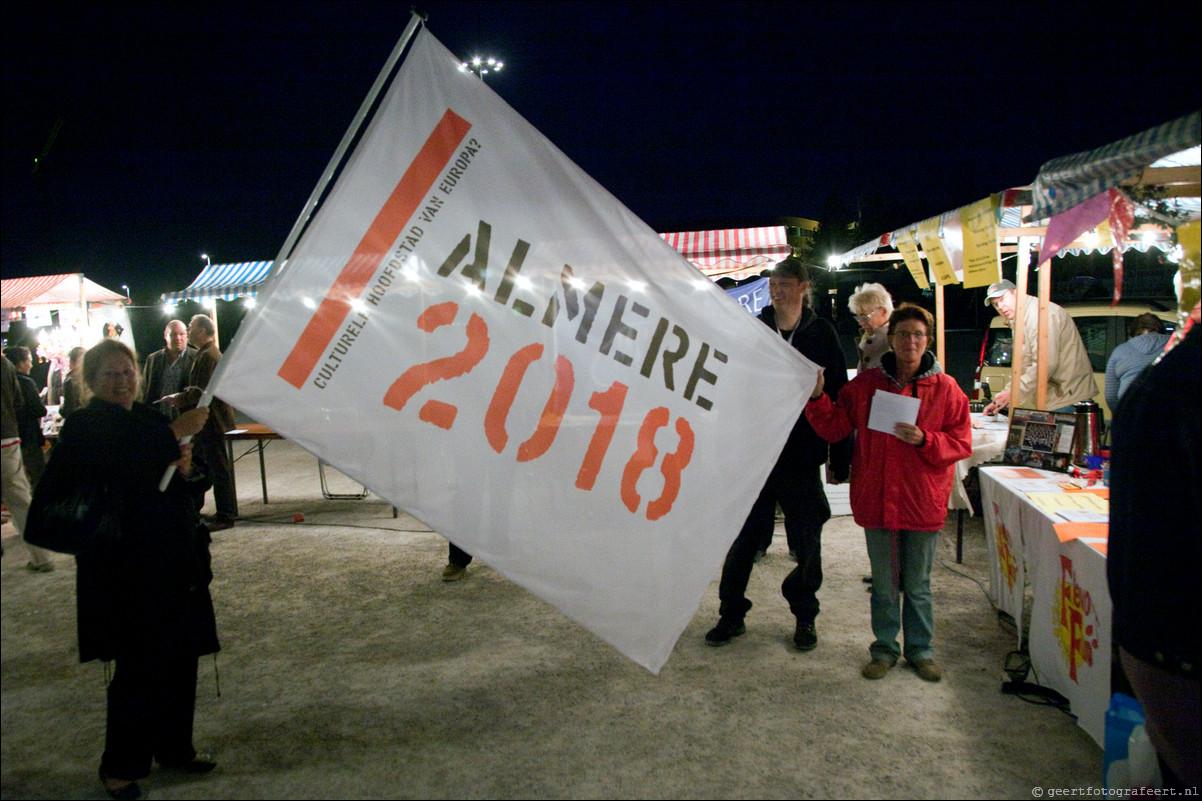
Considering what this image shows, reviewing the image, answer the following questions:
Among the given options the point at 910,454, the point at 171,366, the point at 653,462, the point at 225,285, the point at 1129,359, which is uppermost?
the point at 225,285

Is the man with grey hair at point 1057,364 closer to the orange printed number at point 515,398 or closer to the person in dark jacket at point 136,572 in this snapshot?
the orange printed number at point 515,398

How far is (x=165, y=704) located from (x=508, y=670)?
59.5 inches

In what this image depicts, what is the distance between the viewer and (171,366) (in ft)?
22.4

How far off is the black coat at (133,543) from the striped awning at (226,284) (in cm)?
900

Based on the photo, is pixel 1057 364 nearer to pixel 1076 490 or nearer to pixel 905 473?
pixel 1076 490

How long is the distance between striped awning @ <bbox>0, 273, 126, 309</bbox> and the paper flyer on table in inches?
125

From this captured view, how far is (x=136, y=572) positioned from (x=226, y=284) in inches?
399

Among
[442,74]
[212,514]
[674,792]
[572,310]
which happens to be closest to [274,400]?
[572,310]

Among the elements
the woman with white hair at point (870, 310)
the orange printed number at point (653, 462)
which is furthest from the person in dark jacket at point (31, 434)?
the woman with white hair at point (870, 310)

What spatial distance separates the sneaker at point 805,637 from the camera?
12.2ft

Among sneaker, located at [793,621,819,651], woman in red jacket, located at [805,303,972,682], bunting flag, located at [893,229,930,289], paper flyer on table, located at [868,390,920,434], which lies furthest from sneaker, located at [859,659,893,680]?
bunting flag, located at [893,229,930,289]

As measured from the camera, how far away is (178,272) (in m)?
60.7

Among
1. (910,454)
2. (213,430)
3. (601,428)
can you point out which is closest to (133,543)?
(601,428)

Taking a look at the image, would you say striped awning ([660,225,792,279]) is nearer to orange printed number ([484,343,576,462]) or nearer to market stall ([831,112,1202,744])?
market stall ([831,112,1202,744])
